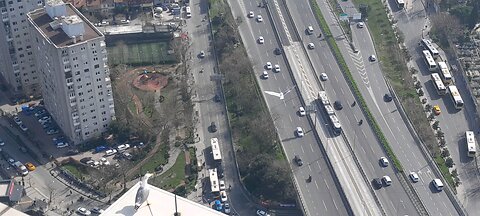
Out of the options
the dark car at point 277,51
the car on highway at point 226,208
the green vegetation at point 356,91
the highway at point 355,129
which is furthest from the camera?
the dark car at point 277,51

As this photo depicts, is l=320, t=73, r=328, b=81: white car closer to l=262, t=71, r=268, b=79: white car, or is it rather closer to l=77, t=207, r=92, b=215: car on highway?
l=262, t=71, r=268, b=79: white car

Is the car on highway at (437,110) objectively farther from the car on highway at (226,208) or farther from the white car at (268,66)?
the car on highway at (226,208)

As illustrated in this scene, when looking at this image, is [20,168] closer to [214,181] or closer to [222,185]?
[214,181]

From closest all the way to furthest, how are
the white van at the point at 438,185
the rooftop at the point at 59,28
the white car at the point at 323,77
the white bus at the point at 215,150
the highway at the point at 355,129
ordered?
the highway at the point at 355,129 → the white van at the point at 438,185 → the rooftop at the point at 59,28 → the white bus at the point at 215,150 → the white car at the point at 323,77

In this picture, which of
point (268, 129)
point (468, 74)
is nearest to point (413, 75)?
point (468, 74)

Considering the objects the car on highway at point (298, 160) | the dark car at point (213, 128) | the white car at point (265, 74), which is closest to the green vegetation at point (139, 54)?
the white car at point (265, 74)
